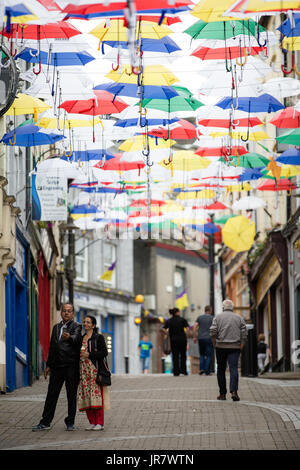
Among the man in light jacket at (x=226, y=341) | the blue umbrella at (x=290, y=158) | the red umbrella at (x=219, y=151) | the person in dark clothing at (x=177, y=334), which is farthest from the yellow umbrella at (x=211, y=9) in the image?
the person in dark clothing at (x=177, y=334)

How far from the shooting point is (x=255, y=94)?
16312 millimetres

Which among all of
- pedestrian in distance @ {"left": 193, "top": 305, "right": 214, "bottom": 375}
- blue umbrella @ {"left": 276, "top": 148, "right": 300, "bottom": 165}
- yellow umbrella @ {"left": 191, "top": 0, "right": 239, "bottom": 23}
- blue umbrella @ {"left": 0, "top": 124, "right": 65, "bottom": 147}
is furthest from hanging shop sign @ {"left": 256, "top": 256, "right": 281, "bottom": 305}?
yellow umbrella @ {"left": 191, "top": 0, "right": 239, "bottom": 23}

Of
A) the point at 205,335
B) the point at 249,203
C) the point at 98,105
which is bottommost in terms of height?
the point at 205,335

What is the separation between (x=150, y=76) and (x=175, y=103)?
1016 millimetres

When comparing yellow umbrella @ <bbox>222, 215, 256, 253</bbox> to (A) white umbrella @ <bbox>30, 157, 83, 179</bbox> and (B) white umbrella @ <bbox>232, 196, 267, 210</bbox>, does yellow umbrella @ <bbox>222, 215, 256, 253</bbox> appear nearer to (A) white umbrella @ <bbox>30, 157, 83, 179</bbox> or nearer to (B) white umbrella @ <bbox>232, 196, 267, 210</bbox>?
(B) white umbrella @ <bbox>232, 196, 267, 210</bbox>

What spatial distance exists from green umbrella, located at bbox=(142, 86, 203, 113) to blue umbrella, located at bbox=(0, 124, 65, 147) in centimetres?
239

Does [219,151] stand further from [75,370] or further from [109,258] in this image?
[109,258]

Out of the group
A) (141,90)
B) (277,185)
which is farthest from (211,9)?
(277,185)

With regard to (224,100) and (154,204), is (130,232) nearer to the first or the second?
(154,204)

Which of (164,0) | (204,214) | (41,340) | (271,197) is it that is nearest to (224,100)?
(164,0)

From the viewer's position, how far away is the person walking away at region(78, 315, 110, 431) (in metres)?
12.5

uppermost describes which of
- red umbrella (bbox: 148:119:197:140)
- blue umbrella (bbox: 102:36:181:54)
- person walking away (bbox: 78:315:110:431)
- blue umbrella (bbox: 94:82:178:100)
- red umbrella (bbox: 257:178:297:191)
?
blue umbrella (bbox: 102:36:181:54)

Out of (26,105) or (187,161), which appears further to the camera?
(187,161)

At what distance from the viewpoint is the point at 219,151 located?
19.7 metres
